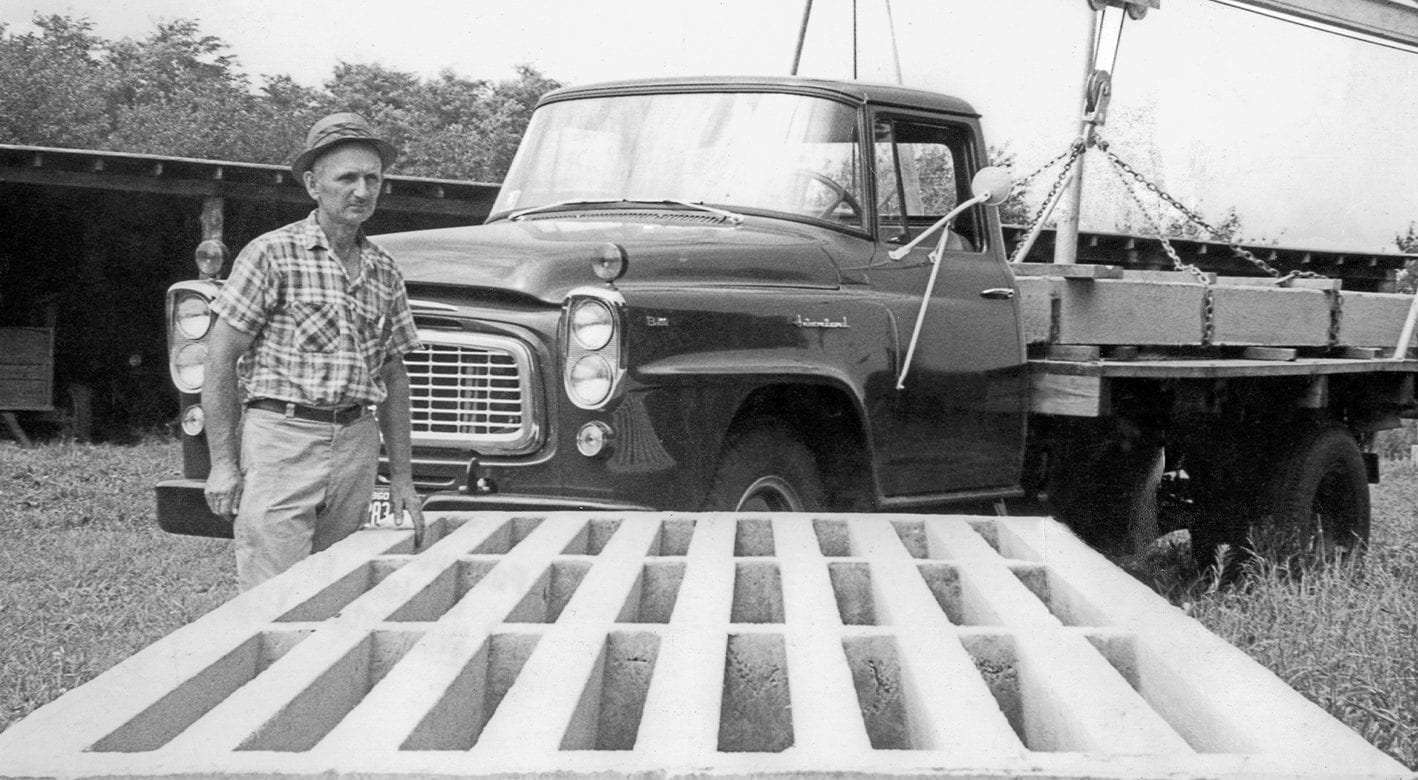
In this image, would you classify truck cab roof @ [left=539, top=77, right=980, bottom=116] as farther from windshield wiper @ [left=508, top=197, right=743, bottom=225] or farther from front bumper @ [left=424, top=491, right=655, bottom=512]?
front bumper @ [left=424, top=491, right=655, bottom=512]

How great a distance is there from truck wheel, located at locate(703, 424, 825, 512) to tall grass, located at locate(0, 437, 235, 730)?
2074 mm

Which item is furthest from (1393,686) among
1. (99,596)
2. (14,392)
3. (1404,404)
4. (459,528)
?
(14,392)

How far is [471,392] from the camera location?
3.95m

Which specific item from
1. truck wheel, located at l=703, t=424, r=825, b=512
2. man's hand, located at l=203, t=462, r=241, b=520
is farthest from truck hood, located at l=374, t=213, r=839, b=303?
man's hand, located at l=203, t=462, r=241, b=520

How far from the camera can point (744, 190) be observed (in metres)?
4.66

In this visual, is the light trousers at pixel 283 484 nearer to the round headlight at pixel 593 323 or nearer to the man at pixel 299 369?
the man at pixel 299 369

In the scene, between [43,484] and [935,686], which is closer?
[935,686]

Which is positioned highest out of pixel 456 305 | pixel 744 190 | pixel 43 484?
pixel 744 190

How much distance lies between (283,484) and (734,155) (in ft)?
6.49

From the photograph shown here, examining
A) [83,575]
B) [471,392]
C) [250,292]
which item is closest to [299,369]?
[250,292]

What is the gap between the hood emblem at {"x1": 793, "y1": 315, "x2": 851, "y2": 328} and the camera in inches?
169

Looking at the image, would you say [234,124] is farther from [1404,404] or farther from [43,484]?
[1404,404]

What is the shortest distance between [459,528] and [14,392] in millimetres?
13576

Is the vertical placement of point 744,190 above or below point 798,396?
above
